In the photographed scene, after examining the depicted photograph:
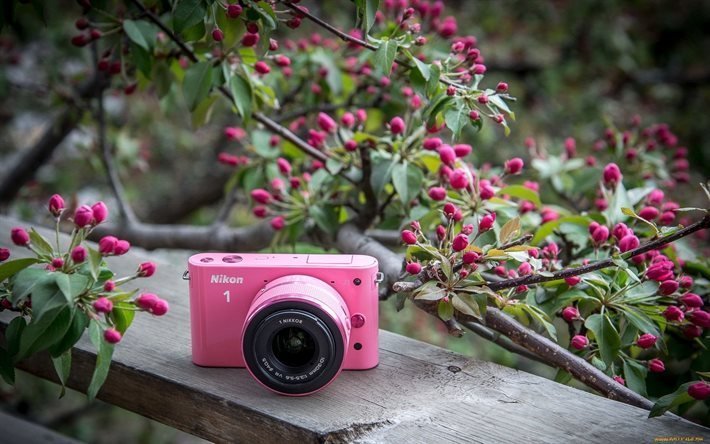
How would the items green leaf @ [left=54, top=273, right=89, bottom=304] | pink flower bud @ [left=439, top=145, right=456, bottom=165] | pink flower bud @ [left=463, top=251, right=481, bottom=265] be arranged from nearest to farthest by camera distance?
1. green leaf @ [left=54, top=273, right=89, bottom=304]
2. pink flower bud @ [left=463, top=251, right=481, bottom=265]
3. pink flower bud @ [left=439, top=145, right=456, bottom=165]

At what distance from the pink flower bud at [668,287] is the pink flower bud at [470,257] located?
1.03ft

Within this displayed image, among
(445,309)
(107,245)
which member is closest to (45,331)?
(107,245)

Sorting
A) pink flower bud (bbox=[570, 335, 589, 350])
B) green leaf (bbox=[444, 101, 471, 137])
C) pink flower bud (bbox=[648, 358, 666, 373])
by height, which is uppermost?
green leaf (bbox=[444, 101, 471, 137])

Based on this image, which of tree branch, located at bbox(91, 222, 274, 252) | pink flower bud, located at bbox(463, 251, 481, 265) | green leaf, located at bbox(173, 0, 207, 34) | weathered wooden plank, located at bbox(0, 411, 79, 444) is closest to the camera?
pink flower bud, located at bbox(463, 251, 481, 265)

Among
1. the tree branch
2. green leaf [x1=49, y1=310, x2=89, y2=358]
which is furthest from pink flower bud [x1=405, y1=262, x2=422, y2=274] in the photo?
the tree branch

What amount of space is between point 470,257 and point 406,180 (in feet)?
1.20

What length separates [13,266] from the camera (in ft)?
3.22

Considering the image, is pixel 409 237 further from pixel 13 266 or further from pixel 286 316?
pixel 13 266

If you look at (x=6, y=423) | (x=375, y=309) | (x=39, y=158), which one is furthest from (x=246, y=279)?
(x=39, y=158)

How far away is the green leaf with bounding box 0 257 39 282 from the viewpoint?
978 mm

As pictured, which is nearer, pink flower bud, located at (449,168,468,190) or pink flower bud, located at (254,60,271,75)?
pink flower bud, located at (449,168,468,190)

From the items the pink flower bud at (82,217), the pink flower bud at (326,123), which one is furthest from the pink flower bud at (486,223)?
the pink flower bud at (82,217)

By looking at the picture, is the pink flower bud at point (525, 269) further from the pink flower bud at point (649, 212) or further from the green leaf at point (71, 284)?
the green leaf at point (71, 284)

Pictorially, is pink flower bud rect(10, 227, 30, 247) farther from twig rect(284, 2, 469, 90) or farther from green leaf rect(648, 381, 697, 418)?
green leaf rect(648, 381, 697, 418)
